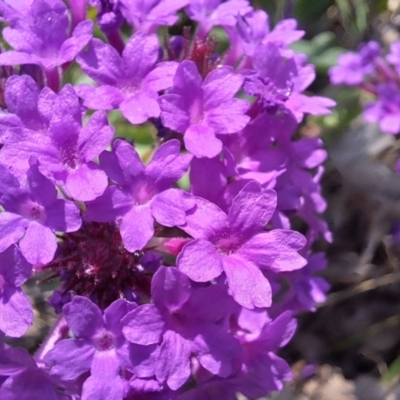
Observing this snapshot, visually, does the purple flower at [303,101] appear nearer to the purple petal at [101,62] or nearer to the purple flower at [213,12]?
the purple flower at [213,12]

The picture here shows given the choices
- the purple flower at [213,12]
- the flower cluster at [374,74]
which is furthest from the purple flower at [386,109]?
the purple flower at [213,12]

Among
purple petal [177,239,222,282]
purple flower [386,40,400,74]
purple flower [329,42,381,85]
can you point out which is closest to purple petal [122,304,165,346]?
purple petal [177,239,222,282]

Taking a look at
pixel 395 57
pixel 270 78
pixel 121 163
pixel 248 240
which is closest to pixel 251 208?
pixel 248 240

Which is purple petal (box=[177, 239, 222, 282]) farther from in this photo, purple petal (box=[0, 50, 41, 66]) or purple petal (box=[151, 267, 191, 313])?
purple petal (box=[0, 50, 41, 66])

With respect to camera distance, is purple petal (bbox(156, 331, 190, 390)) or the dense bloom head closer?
purple petal (bbox(156, 331, 190, 390))

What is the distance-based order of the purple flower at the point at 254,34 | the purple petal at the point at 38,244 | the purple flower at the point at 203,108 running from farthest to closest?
the purple flower at the point at 254,34 → the purple flower at the point at 203,108 → the purple petal at the point at 38,244

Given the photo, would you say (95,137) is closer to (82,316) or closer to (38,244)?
(38,244)
